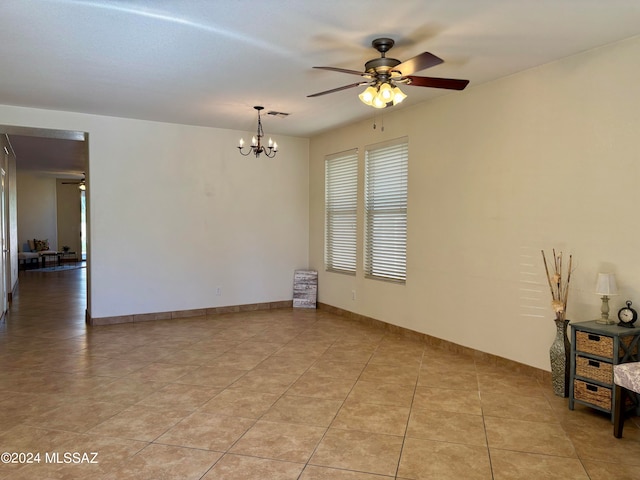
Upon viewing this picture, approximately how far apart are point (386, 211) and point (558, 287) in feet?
8.10

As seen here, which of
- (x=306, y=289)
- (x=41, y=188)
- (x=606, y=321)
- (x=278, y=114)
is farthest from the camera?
(x=41, y=188)

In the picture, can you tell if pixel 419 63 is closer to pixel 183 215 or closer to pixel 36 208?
pixel 183 215

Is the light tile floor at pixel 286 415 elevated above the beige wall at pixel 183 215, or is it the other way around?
the beige wall at pixel 183 215

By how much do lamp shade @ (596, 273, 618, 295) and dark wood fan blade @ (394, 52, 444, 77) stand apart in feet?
6.36

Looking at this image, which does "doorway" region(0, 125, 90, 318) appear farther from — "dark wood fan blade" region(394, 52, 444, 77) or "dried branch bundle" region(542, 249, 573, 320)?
"dried branch bundle" region(542, 249, 573, 320)

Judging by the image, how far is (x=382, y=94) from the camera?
306cm

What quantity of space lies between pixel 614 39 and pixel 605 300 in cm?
193

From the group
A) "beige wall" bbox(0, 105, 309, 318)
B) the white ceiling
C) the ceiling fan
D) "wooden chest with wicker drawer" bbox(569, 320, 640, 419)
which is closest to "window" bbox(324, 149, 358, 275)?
"beige wall" bbox(0, 105, 309, 318)

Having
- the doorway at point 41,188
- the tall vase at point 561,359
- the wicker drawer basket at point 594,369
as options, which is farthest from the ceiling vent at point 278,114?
the doorway at point 41,188

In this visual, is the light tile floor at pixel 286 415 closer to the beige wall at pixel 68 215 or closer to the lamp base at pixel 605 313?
the lamp base at pixel 605 313

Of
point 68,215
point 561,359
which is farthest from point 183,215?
point 68,215

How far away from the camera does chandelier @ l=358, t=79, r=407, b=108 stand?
305 centimetres

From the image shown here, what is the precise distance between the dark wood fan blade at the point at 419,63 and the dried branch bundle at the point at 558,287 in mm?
1982

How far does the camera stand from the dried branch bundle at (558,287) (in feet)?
11.1
